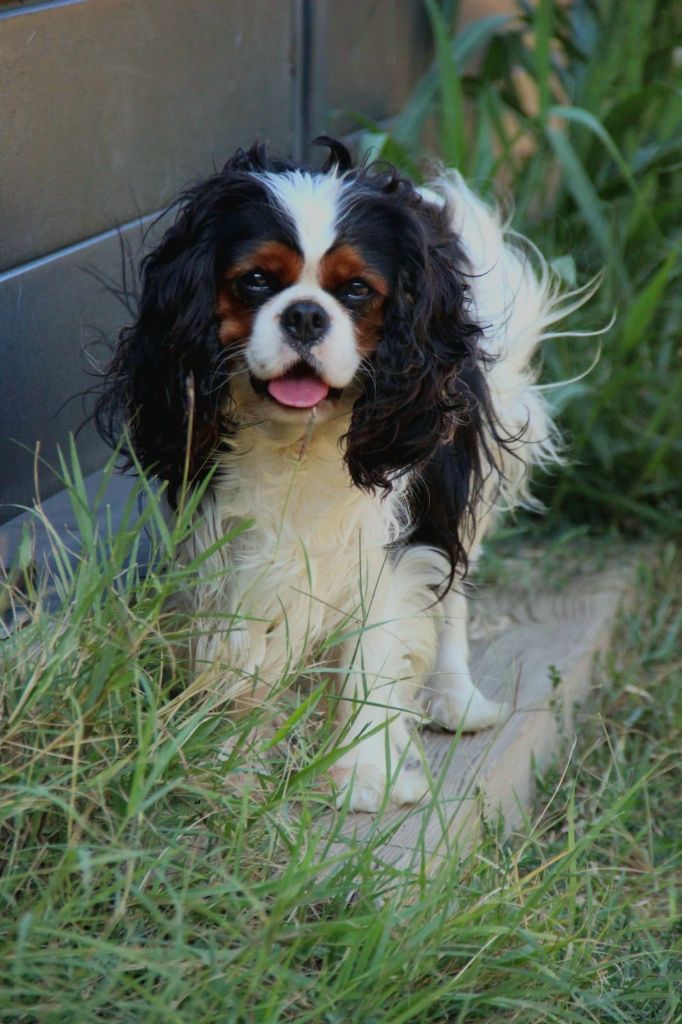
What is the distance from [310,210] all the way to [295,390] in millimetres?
280

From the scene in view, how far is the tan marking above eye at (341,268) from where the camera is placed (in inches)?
87.8

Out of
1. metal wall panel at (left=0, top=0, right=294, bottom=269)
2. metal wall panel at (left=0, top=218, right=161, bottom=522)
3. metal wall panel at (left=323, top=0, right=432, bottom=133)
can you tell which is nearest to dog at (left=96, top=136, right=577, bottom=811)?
metal wall panel at (left=0, top=218, right=161, bottom=522)

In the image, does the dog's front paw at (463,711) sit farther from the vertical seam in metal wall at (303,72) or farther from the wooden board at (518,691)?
the vertical seam in metal wall at (303,72)

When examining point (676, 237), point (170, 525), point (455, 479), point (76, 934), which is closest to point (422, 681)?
Result: point (455, 479)

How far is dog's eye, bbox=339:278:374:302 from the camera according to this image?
7.45ft

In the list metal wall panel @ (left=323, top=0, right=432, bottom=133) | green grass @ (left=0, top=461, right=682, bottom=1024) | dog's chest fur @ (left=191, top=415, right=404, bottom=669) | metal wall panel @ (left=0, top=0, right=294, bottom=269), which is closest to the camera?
green grass @ (left=0, top=461, right=682, bottom=1024)

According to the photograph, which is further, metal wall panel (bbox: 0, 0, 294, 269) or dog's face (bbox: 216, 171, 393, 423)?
metal wall panel (bbox: 0, 0, 294, 269)

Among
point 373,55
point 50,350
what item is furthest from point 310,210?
point 373,55

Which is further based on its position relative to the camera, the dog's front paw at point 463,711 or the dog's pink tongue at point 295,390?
the dog's front paw at point 463,711

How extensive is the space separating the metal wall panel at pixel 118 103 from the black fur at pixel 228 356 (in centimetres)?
53

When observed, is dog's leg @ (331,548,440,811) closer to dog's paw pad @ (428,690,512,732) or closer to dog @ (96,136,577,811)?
dog @ (96,136,577,811)

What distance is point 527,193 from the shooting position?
12.6ft

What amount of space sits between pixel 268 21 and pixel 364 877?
2465 mm

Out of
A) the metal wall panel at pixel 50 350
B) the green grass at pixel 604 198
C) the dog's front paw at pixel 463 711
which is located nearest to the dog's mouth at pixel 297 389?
the metal wall panel at pixel 50 350
